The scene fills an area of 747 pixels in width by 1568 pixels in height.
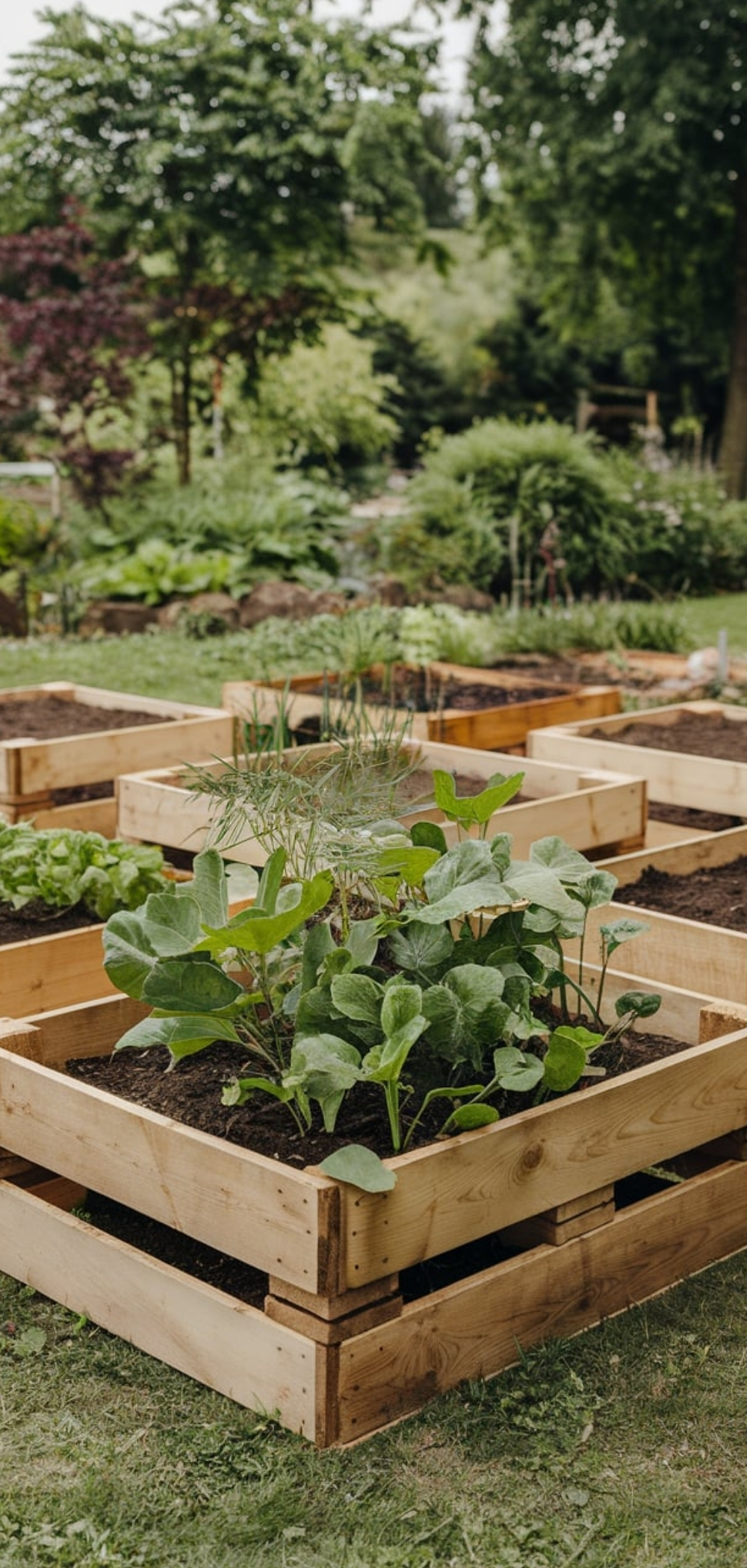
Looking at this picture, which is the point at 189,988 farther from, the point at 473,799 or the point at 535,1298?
the point at 535,1298

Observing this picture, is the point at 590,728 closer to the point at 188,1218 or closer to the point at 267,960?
the point at 267,960

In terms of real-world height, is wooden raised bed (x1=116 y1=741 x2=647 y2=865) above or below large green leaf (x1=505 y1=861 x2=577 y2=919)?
below

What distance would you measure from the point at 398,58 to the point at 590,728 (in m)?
10.6

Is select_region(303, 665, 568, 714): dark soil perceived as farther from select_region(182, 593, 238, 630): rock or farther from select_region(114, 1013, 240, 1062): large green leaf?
select_region(114, 1013, 240, 1062): large green leaf

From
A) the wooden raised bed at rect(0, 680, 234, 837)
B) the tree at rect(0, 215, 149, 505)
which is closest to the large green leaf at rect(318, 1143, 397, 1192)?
the wooden raised bed at rect(0, 680, 234, 837)

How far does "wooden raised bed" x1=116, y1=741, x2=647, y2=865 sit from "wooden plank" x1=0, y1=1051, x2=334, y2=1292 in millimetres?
1631

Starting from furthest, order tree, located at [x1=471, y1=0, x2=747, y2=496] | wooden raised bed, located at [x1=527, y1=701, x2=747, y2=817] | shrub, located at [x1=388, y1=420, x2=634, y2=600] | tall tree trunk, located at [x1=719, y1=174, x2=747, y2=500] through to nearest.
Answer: tall tree trunk, located at [x1=719, y1=174, x2=747, y2=500], tree, located at [x1=471, y1=0, x2=747, y2=496], shrub, located at [x1=388, y1=420, x2=634, y2=600], wooden raised bed, located at [x1=527, y1=701, x2=747, y2=817]

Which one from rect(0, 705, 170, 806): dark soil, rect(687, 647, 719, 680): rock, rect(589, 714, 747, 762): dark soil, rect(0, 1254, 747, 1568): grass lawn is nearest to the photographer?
rect(0, 1254, 747, 1568): grass lawn

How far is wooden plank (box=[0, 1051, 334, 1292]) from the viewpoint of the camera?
227cm

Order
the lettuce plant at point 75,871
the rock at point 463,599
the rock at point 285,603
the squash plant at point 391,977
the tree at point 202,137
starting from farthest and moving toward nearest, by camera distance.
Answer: the tree at point 202,137
the rock at point 463,599
the rock at point 285,603
the lettuce plant at point 75,871
the squash plant at point 391,977

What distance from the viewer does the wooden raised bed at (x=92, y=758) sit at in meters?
5.21

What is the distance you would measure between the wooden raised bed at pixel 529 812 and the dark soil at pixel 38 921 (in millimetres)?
381

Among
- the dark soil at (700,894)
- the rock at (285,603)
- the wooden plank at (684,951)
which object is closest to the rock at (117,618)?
the rock at (285,603)

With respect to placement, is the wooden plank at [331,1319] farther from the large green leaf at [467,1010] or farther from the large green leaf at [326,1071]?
the large green leaf at [467,1010]
